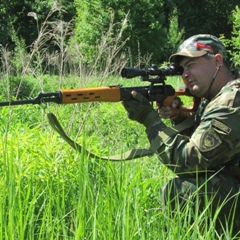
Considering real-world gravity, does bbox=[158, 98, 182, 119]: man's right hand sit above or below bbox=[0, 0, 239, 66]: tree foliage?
above

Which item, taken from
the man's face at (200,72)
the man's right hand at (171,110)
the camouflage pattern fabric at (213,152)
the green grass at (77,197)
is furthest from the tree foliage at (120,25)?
the camouflage pattern fabric at (213,152)

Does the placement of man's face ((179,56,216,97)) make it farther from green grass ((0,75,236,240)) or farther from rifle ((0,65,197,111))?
green grass ((0,75,236,240))

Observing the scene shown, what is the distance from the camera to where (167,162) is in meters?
3.05

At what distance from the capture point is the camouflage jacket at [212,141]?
9.47 feet

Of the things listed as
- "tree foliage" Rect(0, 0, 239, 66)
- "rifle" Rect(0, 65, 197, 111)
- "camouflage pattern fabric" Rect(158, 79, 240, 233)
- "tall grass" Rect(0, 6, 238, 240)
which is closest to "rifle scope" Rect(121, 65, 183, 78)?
"rifle" Rect(0, 65, 197, 111)

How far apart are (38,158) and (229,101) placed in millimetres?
1142

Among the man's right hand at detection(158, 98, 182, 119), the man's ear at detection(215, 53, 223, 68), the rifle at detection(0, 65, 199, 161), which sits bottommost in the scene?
the man's right hand at detection(158, 98, 182, 119)

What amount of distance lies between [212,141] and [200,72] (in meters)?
0.44

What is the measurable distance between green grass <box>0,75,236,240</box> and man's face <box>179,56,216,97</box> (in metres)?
0.56

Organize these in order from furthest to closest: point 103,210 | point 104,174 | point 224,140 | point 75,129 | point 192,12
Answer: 1. point 192,12
2. point 75,129
3. point 104,174
4. point 224,140
5. point 103,210

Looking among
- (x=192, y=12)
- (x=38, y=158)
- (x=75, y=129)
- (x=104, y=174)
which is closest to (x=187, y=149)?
(x=104, y=174)

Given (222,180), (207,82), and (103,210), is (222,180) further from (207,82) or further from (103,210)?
(103,210)

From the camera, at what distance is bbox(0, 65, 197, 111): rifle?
9.43ft

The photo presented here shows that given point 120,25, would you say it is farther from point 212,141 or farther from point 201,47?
point 212,141
